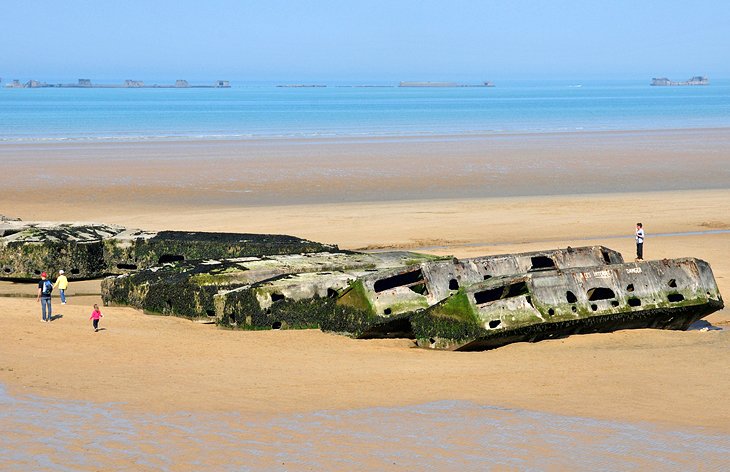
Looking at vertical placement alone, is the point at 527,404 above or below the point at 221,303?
below

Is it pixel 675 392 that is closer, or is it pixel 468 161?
pixel 675 392

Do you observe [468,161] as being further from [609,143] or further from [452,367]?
[452,367]

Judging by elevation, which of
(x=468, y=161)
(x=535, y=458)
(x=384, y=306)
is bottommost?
(x=535, y=458)

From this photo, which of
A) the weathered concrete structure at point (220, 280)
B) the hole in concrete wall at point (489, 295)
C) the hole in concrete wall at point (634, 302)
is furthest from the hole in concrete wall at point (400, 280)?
the hole in concrete wall at point (634, 302)

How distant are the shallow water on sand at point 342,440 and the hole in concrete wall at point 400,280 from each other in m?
4.82

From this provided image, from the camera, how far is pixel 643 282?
16.3 meters

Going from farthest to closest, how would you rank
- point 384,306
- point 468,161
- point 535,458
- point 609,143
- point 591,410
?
point 609,143 < point 468,161 < point 384,306 < point 591,410 < point 535,458

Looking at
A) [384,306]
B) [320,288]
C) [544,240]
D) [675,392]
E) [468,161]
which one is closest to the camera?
[675,392]

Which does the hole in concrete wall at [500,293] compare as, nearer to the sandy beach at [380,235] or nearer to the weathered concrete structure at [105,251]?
the sandy beach at [380,235]

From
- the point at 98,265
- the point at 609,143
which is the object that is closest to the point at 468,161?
the point at 609,143

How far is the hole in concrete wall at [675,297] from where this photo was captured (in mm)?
16422

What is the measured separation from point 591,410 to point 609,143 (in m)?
51.8

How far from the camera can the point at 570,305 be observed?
1562 cm

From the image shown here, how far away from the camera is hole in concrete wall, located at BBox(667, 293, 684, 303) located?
53.9ft
